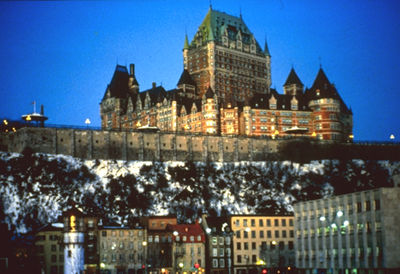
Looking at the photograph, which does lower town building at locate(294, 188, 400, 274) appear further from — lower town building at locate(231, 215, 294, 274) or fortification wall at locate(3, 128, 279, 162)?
fortification wall at locate(3, 128, 279, 162)

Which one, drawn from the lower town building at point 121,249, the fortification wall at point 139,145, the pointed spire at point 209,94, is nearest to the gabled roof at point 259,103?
the pointed spire at point 209,94

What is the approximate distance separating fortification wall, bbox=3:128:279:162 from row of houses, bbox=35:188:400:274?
27273 millimetres

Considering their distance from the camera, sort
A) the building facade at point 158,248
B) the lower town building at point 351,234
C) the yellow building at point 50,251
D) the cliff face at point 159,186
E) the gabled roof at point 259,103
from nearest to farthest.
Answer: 1. the lower town building at point 351,234
2. the yellow building at point 50,251
3. the building facade at point 158,248
4. the cliff face at point 159,186
5. the gabled roof at point 259,103

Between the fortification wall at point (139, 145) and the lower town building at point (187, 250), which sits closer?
the lower town building at point (187, 250)

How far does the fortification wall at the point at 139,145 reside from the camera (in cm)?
15300

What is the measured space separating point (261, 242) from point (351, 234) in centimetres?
3976

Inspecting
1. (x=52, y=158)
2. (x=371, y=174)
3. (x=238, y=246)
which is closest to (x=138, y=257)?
(x=238, y=246)

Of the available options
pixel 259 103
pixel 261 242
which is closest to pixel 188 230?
pixel 261 242

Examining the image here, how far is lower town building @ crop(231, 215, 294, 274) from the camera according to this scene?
125938mm

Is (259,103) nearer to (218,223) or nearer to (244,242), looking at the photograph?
(218,223)

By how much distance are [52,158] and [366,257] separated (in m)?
81.8

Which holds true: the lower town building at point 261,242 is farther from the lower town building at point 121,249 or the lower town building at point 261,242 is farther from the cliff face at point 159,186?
the cliff face at point 159,186

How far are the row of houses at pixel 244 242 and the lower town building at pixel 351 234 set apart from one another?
4.3 inches

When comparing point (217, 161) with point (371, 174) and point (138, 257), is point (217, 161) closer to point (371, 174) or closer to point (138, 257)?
point (371, 174)
